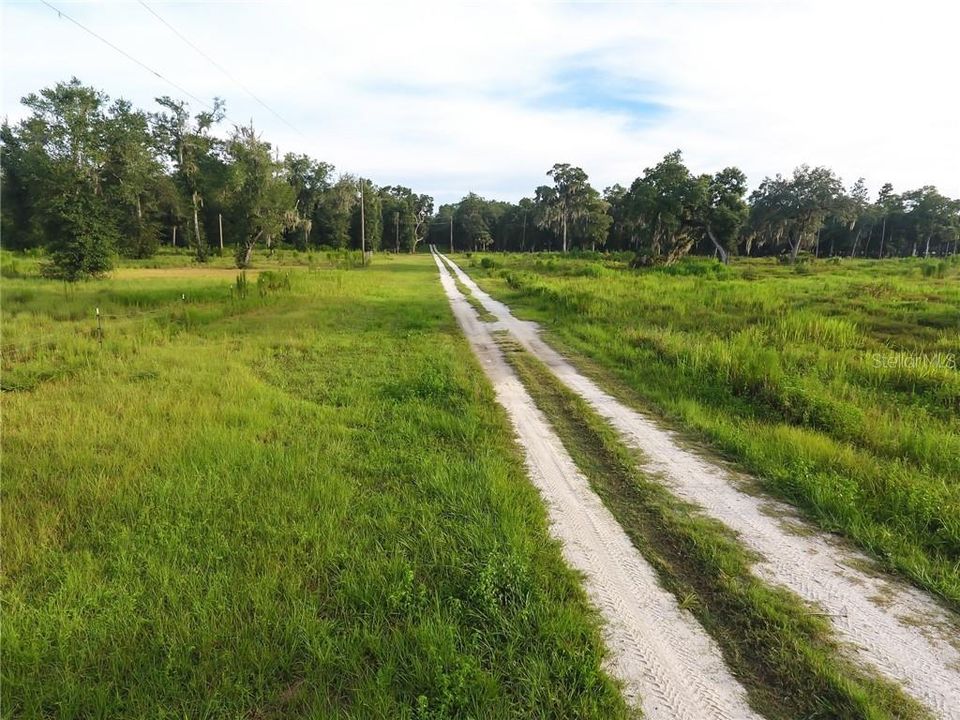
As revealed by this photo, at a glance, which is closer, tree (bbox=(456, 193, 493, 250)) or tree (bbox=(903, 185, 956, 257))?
tree (bbox=(903, 185, 956, 257))

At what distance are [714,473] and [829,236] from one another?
97.9m

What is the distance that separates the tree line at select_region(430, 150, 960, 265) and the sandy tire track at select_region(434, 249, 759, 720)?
133 feet

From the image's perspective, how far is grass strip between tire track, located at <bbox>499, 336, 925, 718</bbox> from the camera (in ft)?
8.18

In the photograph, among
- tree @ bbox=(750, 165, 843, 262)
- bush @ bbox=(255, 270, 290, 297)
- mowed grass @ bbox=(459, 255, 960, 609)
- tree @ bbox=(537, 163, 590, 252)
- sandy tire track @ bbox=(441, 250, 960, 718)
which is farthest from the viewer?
tree @ bbox=(537, 163, 590, 252)

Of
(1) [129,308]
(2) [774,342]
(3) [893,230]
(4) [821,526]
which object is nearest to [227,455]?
(4) [821,526]

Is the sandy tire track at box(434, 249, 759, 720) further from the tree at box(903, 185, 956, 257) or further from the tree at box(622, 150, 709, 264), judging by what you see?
the tree at box(903, 185, 956, 257)

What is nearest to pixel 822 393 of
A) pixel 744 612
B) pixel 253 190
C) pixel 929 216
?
pixel 744 612

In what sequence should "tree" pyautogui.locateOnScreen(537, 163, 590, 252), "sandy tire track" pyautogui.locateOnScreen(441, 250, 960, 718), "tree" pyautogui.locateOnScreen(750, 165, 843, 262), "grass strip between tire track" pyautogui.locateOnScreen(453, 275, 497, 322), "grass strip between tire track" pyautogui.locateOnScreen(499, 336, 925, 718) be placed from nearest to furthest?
1. "grass strip between tire track" pyautogui.locateOnScreen(499, 336, 925, 718)
2. "sandy tire track" pyautogui.locateOnScreen(441, 250, 960, 718)
3. "grass strip between tire track" pyautogui.locateOnScreen(453, 275, 497, 322)
4. "tree" pyautogui.locateOnScreen(750, 165, 843, 262)
5. "tree" pyautogui.locateOnScreen(537, 163, 590, 252)

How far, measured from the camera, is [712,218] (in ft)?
138

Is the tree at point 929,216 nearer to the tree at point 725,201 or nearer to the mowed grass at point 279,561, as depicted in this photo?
the tree at point 725,201

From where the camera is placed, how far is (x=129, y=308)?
16.8m

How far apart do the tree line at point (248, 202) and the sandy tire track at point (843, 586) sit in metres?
30.6

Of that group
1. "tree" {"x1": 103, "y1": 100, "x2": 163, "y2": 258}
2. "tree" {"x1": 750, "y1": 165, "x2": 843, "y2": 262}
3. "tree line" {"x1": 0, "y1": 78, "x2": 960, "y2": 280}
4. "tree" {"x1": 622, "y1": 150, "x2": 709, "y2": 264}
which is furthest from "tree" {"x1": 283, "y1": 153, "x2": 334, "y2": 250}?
"tree" {"x1": 750, "y1": 165, "x2": 843, "y2": 262}

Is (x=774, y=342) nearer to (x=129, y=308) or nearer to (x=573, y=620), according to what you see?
(x=573, y=620)
